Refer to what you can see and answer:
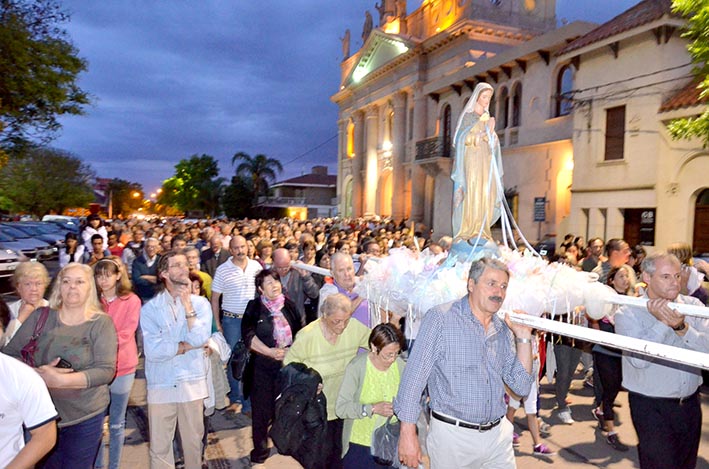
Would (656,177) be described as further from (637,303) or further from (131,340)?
(131,340)

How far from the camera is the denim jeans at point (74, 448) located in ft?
11.8

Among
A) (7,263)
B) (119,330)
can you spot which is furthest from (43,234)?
(119,330)

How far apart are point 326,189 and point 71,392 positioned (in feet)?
194

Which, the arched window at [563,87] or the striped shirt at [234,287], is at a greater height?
the arched window at [563,87]

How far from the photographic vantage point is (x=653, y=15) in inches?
596

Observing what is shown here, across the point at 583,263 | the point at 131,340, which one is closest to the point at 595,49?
the point at 583,263

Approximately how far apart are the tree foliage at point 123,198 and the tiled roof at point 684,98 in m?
88.6

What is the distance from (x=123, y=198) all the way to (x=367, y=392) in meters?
97.3

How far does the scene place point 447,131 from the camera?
28891 mm

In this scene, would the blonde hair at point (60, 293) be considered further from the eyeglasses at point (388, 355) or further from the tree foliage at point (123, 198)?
the tree foliage at point (123, 198)

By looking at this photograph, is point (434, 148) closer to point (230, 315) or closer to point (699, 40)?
point (699, 40)

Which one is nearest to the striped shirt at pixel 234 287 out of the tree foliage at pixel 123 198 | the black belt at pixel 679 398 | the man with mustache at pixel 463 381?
the man with mustache at pixel 463 381

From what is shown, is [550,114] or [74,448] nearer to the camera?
[74,448]

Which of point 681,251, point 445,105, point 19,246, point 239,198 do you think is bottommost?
point 19,246
